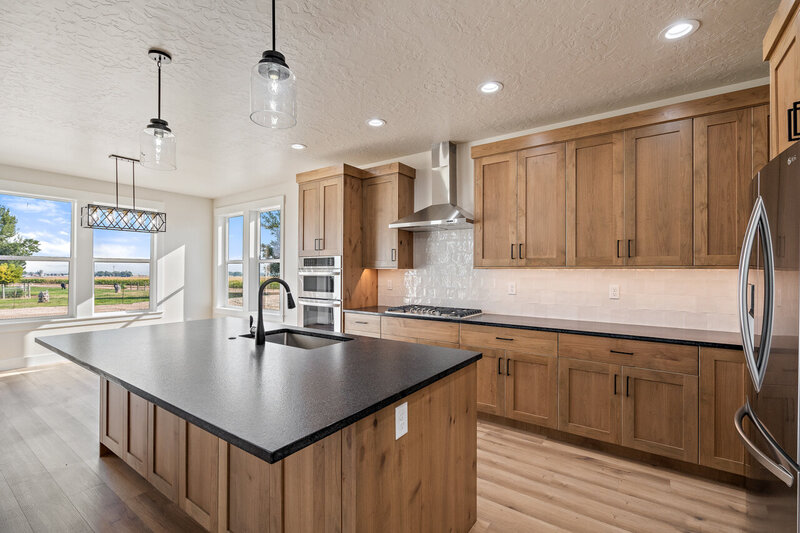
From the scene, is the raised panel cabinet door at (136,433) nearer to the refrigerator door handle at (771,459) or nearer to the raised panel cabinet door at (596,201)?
the refrigerator door handle at (771,459)

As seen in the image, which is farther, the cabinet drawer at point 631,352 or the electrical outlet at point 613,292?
the electrical outlet at point 613,292

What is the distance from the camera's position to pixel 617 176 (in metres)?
2.79

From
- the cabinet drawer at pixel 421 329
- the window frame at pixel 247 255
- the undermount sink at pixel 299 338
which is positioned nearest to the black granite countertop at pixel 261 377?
the undermount sink at pixel 299 338

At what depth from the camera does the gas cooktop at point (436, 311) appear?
3.42 m

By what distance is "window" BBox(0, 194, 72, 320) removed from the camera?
4.74 meters

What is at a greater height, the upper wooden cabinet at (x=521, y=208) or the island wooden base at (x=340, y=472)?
the upper wooden cabinet at (x=521, y=208)

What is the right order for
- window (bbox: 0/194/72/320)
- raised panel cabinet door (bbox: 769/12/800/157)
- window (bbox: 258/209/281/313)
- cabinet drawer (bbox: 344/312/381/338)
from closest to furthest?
raised panel cabinet door (bbox: 769/12/800/157)
cabinet drawer (bbox: 344/312/381/338)
window (bbox: 0/194/72/320)
window (bbox: 258/209/281/313)

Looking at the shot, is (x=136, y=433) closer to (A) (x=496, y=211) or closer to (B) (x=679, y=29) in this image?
(A) (x=496, y=211)

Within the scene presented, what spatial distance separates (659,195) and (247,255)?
555cm

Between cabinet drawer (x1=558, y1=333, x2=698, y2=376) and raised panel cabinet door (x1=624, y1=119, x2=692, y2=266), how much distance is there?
0.60 metres

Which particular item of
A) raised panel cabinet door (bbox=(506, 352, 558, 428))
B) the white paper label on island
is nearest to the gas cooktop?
raised panel cabinet door (bbox=(506, 352, 558, 428))

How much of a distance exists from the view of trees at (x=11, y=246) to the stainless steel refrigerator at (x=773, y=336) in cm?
709

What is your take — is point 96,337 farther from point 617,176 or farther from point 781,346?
point 617,176

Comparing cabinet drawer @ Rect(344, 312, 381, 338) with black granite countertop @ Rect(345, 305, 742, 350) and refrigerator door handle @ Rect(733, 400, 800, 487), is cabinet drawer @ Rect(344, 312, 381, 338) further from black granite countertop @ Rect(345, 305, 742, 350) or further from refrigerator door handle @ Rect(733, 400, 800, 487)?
refrigerator door handle @ Rect(733, 400, 800, 487)
